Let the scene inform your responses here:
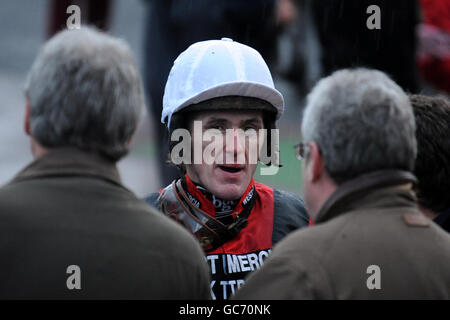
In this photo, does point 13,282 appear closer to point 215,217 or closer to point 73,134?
point 73,134

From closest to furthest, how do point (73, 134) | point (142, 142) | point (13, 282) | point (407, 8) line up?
1. point (13, 282)
2. point (73, 134)
3. point (407, 8)
4. point (142, 142)

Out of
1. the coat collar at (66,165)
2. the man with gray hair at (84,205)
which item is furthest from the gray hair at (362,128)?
the coat collar at (66,165)

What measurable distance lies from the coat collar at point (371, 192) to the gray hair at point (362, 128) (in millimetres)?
29

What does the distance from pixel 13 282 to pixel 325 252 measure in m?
0.85

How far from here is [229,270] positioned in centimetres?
327

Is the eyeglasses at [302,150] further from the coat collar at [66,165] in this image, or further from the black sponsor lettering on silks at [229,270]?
the black sponsor lettering on silks at [229,270]

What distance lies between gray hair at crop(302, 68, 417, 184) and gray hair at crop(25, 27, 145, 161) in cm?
59

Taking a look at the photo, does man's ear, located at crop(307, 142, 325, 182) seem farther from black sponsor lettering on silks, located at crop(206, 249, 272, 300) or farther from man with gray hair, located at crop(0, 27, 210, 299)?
black sponsor lettering on silks, located at crop(206, 249, 272, 300)

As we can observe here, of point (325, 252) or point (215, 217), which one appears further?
point (215, 217)

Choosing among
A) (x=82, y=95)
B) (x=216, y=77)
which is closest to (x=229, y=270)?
(x=216, y=77)

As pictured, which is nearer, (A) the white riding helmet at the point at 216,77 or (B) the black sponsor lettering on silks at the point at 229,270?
(B) the black sponsor lettering on silks at the point at 229,270

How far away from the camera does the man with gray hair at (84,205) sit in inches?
82.4

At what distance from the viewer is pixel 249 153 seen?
350 centimetres
